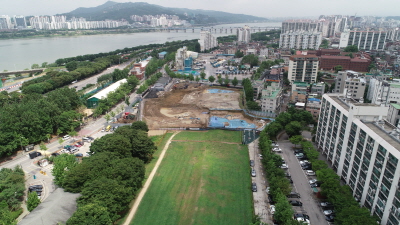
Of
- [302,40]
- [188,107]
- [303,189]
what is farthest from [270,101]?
[302,40]

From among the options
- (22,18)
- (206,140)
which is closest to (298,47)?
(206,140)

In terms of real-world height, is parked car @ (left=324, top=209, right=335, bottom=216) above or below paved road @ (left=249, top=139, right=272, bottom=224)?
above

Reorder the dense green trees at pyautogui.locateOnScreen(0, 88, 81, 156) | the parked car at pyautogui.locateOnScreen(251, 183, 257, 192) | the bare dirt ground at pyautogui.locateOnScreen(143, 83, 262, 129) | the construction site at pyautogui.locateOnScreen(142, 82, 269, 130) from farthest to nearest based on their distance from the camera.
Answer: the bare dirt ground at pyautogui.locateOnScreen(143, 83, 262, 129) → the construction site at pyautogui.locateOnScreen(142, 82, 269, 130) → the dense green trees at pyautogui.locateOnScreen(0, 88, 81, 156) → the parked car at pyautogui.locateOnScreen(251, 183, 257, 192)

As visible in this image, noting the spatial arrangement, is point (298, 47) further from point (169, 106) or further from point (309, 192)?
point (309, 192)

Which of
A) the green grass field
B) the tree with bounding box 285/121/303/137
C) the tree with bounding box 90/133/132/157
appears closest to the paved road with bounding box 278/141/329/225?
the tree with bounding box 285/121/303/137

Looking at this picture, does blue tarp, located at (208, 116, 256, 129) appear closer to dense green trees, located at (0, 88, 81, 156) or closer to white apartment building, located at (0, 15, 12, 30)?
dense green trees, located at (0, 88, 81, 156)
